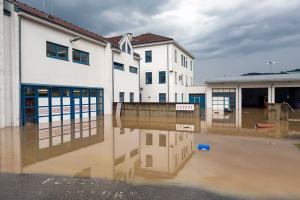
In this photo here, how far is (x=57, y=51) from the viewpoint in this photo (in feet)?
61.3

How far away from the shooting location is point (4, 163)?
739cm

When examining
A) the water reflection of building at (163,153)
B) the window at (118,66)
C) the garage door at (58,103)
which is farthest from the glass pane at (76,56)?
the water reflection of building at (163,153)

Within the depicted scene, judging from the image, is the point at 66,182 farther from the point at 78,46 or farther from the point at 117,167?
the point at 78,46

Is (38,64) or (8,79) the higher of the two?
(38,64)

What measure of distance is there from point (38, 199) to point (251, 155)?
744cm

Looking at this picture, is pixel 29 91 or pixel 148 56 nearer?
pixel 29 91

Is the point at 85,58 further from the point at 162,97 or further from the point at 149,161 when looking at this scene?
the point at 149,161

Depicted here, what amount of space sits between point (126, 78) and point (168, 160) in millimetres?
20773

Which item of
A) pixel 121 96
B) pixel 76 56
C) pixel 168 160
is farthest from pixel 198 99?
pixel 168 160

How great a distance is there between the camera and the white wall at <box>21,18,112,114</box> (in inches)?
630

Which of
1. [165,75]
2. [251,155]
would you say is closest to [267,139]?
[251,155]

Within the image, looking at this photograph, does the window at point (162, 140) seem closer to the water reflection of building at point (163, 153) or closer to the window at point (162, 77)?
the water reflection of building at point (163, 153)

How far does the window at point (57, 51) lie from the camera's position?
17906 millimetres

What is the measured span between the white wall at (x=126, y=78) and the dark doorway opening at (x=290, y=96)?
26.0m
